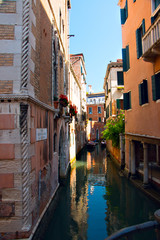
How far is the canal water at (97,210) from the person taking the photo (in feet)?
17.4

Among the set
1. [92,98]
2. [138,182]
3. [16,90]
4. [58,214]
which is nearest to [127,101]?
[138,182]

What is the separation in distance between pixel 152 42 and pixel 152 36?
19 cm

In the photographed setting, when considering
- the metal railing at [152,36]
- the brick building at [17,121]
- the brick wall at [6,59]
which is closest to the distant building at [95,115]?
the metal railing at [152,36]

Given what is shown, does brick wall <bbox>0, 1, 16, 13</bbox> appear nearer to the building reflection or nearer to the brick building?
the brick building

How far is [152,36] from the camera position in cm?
629

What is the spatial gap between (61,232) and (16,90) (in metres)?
4.04

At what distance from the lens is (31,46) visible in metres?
4.52

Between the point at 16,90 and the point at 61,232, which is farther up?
the point at 16,90

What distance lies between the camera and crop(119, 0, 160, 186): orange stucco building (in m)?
6.83

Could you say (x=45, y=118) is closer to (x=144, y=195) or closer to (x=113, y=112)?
(x=144, y=195)

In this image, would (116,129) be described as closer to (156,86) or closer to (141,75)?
(141,75)

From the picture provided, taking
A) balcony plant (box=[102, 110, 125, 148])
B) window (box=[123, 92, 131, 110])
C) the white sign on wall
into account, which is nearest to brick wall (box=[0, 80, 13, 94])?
the white sign on wall

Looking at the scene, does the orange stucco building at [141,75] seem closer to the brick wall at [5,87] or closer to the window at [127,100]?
the window at [127,100]

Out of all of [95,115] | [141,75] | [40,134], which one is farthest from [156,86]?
[95,115]
